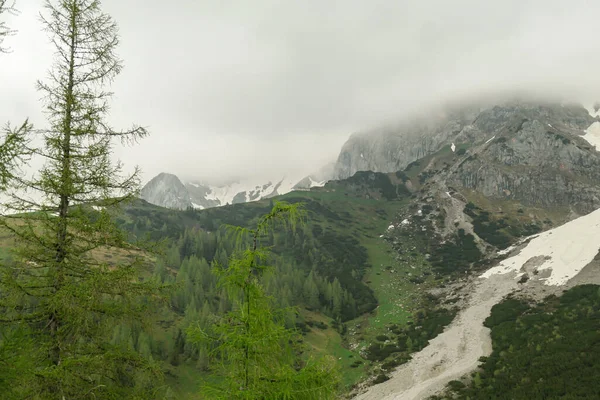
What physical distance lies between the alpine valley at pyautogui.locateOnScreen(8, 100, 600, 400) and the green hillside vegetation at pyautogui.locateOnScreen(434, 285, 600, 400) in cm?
24

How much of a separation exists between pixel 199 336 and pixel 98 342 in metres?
4.22

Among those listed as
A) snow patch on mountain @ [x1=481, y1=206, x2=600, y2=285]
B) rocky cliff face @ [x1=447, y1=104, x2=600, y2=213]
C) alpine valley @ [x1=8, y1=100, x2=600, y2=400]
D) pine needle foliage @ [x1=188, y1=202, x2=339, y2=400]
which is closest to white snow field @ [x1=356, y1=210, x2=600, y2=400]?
snow patch on mountain @ [x1=481, y1=206, x2=600, y2=285]

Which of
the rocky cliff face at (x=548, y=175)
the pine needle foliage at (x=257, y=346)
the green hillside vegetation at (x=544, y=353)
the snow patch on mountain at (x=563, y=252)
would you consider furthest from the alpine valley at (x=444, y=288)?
the rocky cliff face at (x=548, y=175)

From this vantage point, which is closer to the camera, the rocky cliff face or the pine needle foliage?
the pine needle foliage

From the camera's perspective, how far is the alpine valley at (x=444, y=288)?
43.4 m

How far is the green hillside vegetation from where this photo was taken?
120ft

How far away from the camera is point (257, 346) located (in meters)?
7.11

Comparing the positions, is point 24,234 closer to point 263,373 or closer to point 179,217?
point 263,373

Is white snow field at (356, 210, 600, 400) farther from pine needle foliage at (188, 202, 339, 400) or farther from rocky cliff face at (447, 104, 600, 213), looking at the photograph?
rocky cliff face at (447, 104, 600, 213)

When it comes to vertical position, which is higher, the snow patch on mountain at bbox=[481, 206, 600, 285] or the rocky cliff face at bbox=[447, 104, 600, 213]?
the rocky cliff face at bbox=[447, 104, 600, 213]

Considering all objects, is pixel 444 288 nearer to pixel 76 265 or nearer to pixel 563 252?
pixel 563 252

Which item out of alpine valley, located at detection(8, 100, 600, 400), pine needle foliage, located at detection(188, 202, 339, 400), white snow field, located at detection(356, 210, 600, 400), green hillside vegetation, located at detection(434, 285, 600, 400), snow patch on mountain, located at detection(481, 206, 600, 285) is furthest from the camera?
snow patch on mountain, located at detection(481, 206, 600, 285)

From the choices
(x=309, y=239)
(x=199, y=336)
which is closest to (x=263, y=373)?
(x=199, y=336)

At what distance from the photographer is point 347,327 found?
278 feet
